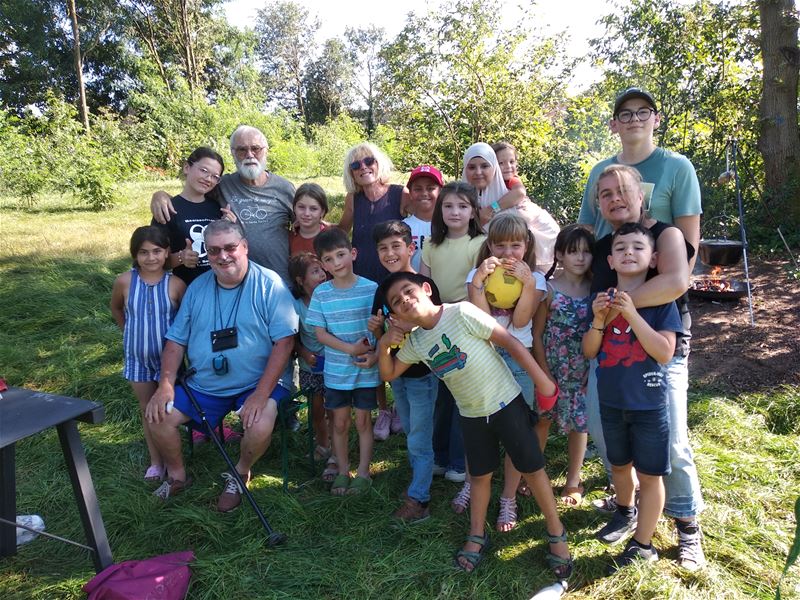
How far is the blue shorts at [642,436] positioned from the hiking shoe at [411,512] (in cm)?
107

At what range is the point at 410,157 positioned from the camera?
793cm

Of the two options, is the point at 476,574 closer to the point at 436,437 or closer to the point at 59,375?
the point at 436,437

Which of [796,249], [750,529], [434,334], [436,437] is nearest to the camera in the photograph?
[434,334]

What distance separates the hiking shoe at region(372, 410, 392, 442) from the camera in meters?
3.68

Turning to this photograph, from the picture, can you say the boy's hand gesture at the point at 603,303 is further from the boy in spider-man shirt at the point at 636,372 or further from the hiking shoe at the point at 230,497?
the hiking shoe at the point at 230,497

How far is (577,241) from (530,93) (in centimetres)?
554

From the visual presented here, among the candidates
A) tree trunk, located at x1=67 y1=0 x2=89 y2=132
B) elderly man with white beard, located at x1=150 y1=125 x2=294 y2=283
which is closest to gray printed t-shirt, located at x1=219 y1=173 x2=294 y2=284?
elderly man with white beard, located at x1=150 y1=125 x2=294 y2=283

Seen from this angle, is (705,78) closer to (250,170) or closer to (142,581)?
(250,170)

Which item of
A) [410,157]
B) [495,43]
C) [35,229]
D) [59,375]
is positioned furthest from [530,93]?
[35,229]

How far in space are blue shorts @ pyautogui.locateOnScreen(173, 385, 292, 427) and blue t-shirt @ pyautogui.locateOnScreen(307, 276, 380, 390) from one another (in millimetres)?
356

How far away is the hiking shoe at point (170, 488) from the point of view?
3.11m

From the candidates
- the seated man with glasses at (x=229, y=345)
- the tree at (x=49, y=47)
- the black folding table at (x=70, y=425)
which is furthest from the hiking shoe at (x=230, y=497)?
the tree at (x=49, y=47)

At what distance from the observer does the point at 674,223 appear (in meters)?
2.43

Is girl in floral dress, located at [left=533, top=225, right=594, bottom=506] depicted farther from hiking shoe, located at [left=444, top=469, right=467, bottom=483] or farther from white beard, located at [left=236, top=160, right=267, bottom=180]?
white beard, located at [left=236, top=160, right=267, bottom=180]
